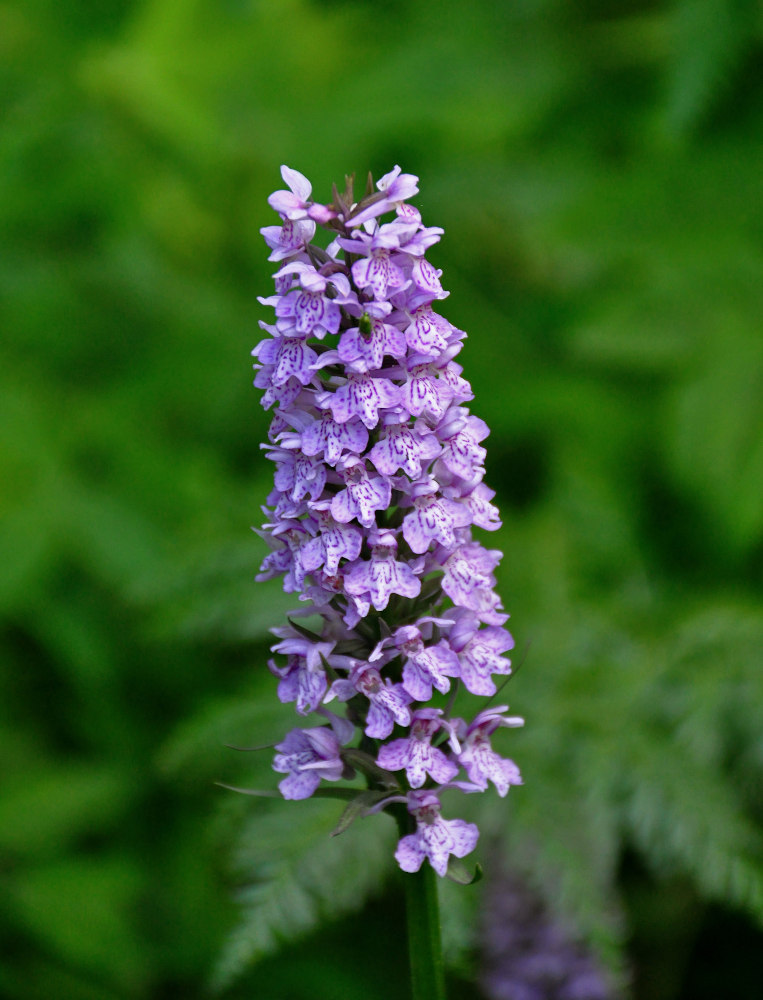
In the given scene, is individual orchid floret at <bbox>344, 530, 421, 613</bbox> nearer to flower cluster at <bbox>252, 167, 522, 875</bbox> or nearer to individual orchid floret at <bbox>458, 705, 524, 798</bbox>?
flower cluster at <bbox>252, 167, 522, 875</bbox>

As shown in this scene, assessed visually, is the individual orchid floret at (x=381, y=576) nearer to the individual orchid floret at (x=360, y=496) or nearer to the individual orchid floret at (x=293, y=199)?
the individual orchid floret at (x=360, y=496)

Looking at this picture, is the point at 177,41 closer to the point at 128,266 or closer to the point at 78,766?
the point at 128,266

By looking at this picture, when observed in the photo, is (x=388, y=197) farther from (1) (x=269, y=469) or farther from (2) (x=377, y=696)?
(1) (x=269, y=469)

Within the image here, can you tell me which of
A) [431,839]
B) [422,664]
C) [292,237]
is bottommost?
[431,839]

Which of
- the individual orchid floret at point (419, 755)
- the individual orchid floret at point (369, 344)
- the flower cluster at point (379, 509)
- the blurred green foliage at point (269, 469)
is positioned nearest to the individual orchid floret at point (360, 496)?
the flower cluster at point (379, 509)

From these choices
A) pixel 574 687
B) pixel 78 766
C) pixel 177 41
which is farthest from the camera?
pixel 177 41

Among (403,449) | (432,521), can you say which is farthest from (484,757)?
(403,449)

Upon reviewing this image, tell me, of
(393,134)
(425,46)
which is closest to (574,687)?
(393,134)

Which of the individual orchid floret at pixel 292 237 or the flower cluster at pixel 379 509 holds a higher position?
the individual orchid floret at pixel 292 237
